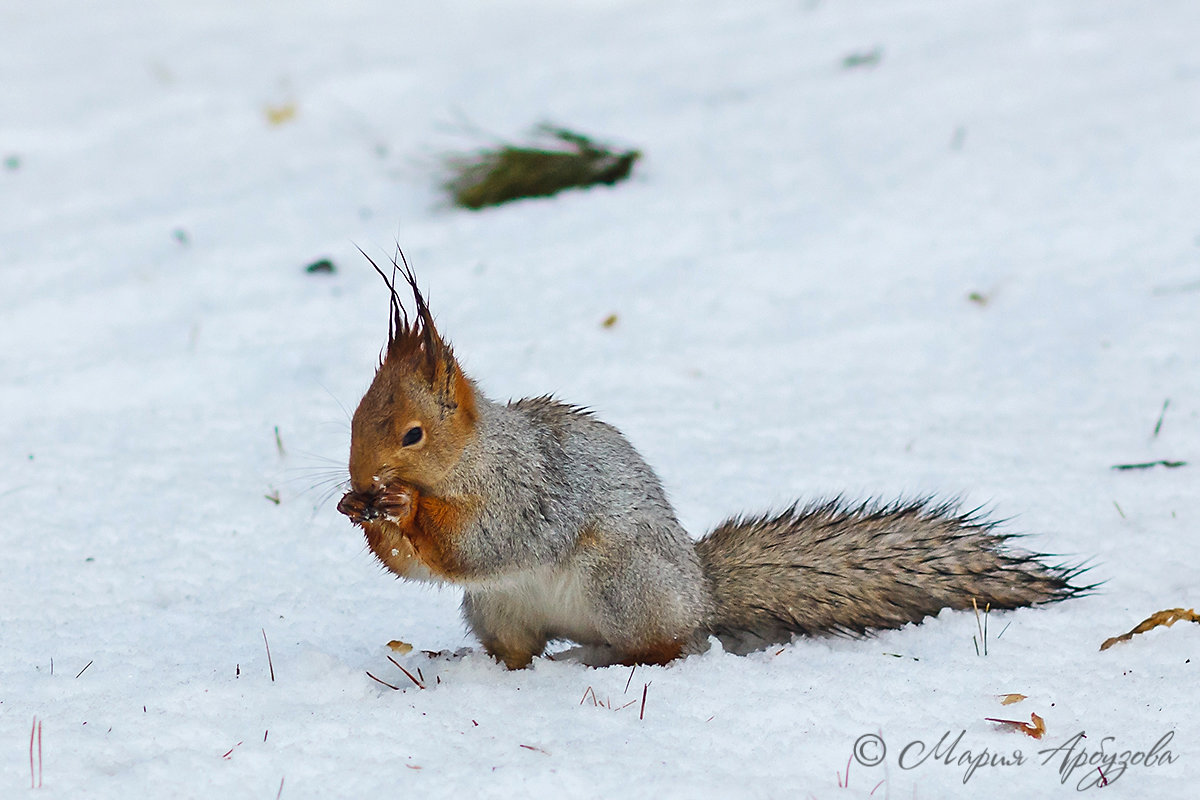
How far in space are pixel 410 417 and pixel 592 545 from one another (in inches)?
17.5

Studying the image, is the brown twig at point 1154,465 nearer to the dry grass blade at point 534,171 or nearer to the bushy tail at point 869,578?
the bushy tail at point 869,578

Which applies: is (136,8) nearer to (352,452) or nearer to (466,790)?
(352,452)

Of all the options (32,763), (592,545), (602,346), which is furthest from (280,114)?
(32,763)

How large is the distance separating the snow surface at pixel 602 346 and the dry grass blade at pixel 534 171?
0.34 feet

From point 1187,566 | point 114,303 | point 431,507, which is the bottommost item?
point 114,303

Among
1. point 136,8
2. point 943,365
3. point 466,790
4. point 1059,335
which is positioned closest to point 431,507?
point 466,790

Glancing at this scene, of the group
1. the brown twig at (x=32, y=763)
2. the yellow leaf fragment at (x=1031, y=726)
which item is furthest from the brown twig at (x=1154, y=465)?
the brown twig at (x=32, y=763)

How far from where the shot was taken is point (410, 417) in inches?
93.7

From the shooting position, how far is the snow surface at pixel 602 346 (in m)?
2.21

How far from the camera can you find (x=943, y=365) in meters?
4.15

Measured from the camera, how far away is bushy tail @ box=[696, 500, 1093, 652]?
2.63 meters

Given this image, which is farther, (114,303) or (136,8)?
(136,8)

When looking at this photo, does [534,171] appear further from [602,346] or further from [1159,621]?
[1159,621]

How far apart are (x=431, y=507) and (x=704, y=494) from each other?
119 cm
